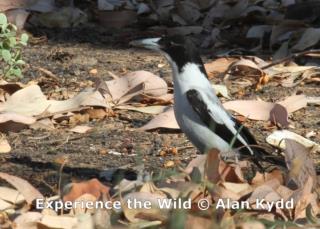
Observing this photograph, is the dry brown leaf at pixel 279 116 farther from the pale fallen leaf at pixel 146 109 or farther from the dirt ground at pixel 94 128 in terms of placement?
the pale fallen leaf at pixel 146 109

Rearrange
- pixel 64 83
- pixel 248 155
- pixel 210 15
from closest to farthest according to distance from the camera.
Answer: pixel 248 155 → pixel 64 83 → pixel 210 15

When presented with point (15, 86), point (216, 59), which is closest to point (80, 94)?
point (15, 86)

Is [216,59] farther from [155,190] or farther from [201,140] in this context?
[155,190]

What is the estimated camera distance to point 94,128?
646 cm

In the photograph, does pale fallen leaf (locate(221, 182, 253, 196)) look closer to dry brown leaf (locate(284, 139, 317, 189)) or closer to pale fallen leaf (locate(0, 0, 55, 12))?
dry brown leaf (locate(284, 139, 317, 189))

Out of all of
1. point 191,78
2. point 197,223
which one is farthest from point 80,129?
point 197,223

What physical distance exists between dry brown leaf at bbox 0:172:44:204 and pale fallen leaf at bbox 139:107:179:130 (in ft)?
5.10

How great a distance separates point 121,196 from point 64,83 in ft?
9.27

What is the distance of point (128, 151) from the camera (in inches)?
237

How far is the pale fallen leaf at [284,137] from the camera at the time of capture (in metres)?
6.16

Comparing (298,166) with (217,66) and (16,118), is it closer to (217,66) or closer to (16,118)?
(16,118)

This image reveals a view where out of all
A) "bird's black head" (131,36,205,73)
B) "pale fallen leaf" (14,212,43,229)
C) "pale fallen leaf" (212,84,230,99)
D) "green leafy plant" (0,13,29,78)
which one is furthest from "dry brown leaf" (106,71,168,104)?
"pale fallen leaf" (14,212,43,229)

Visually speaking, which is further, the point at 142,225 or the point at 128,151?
the point at 128,151

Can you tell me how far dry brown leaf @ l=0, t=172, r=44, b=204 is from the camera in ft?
15.9
